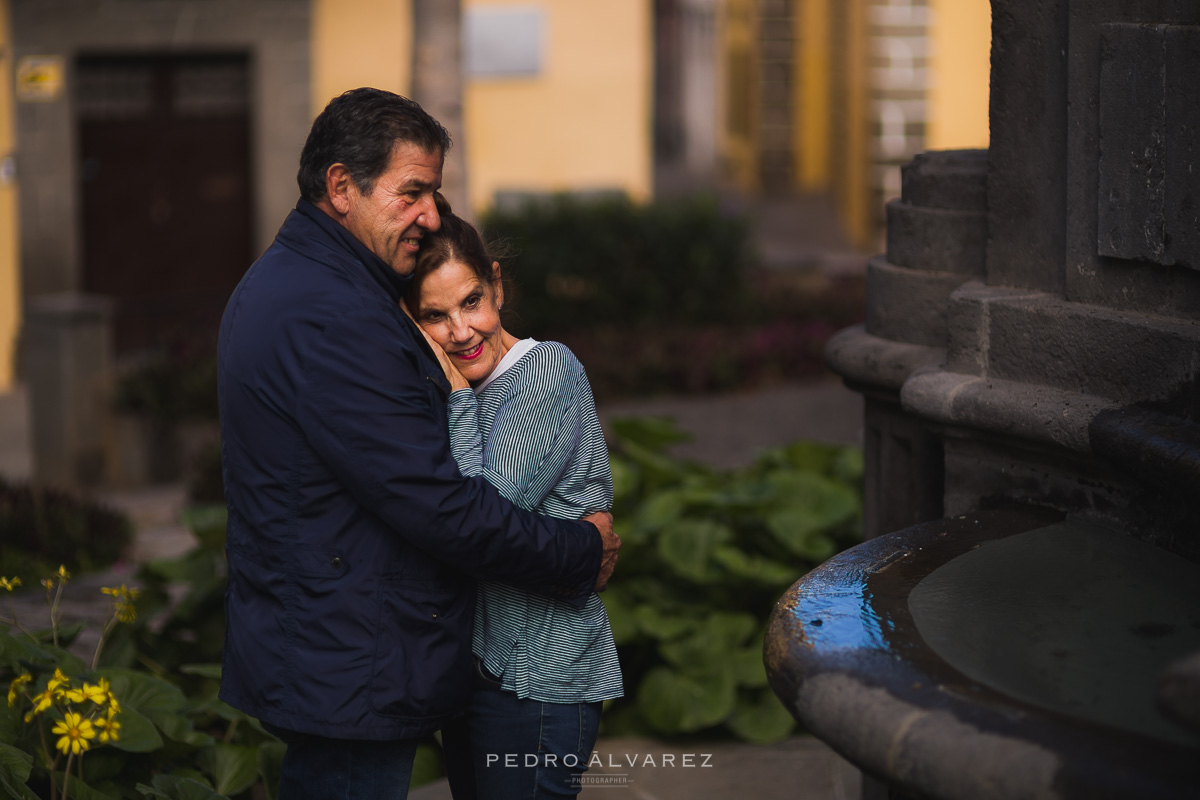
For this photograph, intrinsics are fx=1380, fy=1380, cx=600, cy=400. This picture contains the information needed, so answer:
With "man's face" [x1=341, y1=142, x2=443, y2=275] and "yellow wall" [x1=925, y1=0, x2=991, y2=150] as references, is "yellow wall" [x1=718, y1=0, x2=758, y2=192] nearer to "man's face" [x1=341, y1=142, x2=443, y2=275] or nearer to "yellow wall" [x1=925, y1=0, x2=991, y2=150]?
"yellow wall" [x1=925, y1=0, x2=991, y2=150]

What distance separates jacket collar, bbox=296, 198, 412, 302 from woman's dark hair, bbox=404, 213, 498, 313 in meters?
0.09

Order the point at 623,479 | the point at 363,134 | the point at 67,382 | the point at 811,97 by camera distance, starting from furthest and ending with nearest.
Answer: the point at 811,97
the point at 67,382
the point at 623,479
the point at 363,134

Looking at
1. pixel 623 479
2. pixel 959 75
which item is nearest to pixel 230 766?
pixel 623 479

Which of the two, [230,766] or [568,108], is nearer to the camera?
[230,766]

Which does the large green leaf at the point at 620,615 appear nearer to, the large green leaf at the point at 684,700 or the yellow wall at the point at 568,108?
the large green leaf at the point at 684,700

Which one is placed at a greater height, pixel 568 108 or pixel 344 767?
pixel 568 108

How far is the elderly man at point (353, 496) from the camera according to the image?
2.39 metres

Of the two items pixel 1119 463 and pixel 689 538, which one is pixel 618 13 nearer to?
pixel 689 538

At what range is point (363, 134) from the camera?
2.50m

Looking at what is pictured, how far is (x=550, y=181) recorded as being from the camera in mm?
13094

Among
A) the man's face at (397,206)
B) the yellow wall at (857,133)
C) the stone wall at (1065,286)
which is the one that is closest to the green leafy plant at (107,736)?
the man's face at (397,206)

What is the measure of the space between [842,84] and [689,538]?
14.1m

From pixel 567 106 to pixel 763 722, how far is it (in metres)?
9.46

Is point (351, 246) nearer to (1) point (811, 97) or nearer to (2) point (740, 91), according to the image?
(1) point (811, 97)
